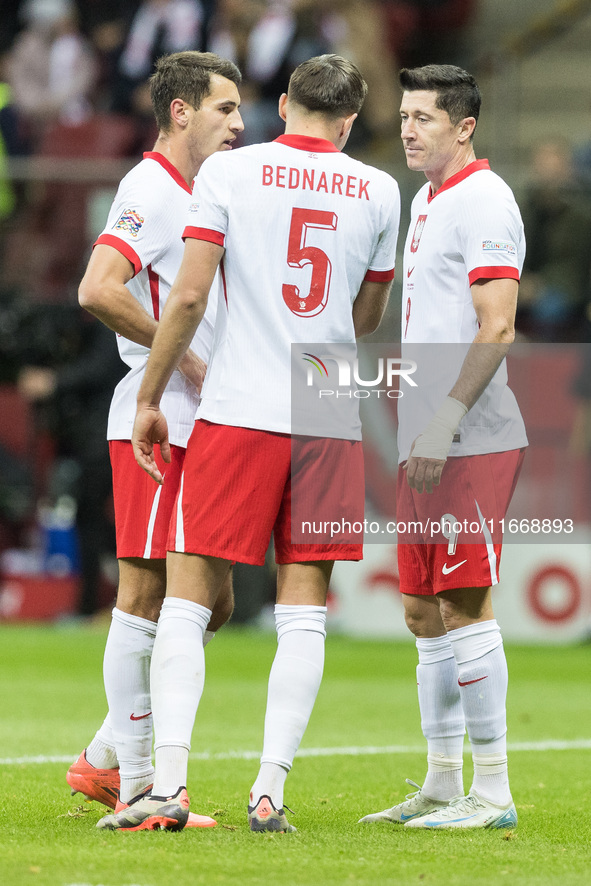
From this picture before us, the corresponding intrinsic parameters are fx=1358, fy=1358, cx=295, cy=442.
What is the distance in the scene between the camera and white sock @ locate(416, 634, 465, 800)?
434 centimetres

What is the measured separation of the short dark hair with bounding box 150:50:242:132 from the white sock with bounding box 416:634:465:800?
1.91 m

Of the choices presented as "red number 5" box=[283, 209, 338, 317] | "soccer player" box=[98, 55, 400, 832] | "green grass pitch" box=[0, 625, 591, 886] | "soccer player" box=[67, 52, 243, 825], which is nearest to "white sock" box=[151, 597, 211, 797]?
"soccer player" box=[98, 55, 400, 832]

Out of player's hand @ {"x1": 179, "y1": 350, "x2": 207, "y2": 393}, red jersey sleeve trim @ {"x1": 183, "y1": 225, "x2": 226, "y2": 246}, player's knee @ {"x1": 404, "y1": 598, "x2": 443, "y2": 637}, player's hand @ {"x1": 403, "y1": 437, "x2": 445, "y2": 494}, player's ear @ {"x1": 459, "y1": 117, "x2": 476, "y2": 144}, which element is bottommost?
player's knee @ {"x1": 404, "y1": 598, "x2": 443, "y2": 637}

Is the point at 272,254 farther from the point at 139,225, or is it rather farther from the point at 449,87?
the point at 449,87

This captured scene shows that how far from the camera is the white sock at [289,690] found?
3863 millimetres

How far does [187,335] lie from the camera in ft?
12.8

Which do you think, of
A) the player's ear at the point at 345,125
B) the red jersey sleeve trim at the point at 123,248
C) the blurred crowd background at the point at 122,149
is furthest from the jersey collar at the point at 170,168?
the blurred crowd background at the point at 122,149

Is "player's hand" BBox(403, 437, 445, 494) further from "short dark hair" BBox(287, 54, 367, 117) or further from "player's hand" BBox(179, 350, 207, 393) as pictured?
"short dark hair" BBox(287, 54, 367, 117)

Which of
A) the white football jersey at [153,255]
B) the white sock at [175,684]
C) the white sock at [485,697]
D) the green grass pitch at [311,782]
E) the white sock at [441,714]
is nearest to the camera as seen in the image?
the green grass pitch at [311,782]

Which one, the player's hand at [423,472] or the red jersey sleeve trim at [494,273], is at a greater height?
the red jersey sleeve trim at [494,273]

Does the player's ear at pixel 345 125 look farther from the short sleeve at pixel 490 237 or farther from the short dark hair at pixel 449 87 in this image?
the short sleeve at pixel 490 237

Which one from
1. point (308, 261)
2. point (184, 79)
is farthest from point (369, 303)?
point (184, 79)

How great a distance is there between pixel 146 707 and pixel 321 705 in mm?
3211

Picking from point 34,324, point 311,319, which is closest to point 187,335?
point 311,319
